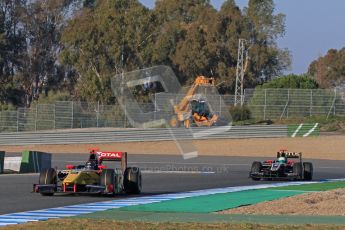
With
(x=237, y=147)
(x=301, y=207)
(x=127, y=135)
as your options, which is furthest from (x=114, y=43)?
(x=301, y=207)

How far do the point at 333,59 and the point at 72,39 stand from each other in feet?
125

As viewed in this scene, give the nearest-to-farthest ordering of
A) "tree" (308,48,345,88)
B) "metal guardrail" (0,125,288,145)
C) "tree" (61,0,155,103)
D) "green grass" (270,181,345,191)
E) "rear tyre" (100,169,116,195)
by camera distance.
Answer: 1. "rear tyre" (100,169,116,195)
2. "green grass" (270,181,345,191)
3. "metal guardrail" (0,125,288,145)
4. "tree" (61,0,155,103)
5. "tree" (308,48,345,88)

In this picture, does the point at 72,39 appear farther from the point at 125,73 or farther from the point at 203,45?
the point at 203,45

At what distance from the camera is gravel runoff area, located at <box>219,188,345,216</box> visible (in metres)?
Result: 16.7

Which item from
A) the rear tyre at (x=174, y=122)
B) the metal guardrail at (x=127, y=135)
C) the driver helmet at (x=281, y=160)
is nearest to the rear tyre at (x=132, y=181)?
the driver helmet at (x=281, y=160)

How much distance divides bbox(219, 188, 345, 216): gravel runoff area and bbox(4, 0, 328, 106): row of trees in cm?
5866

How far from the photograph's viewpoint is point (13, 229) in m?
13.3

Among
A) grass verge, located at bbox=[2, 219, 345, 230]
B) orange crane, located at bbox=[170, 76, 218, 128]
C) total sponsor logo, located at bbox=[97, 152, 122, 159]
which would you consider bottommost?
grass verge, located at bbox=[2, 219, 345, 230]

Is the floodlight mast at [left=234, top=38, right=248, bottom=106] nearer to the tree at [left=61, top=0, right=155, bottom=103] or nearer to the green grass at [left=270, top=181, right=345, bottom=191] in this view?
the tree at [left=61, top=0, right=155, bottom=103]

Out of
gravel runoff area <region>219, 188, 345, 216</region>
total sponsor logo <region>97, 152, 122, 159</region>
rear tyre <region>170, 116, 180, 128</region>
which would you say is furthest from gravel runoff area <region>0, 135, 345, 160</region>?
gravel runoff area <region>219, 188, 345, 216</region>

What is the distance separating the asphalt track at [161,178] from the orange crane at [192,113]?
908cm

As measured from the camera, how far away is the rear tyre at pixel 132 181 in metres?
21.3

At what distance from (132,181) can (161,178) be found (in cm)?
792

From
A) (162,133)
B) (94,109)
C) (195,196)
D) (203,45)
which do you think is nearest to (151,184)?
(195,196)
